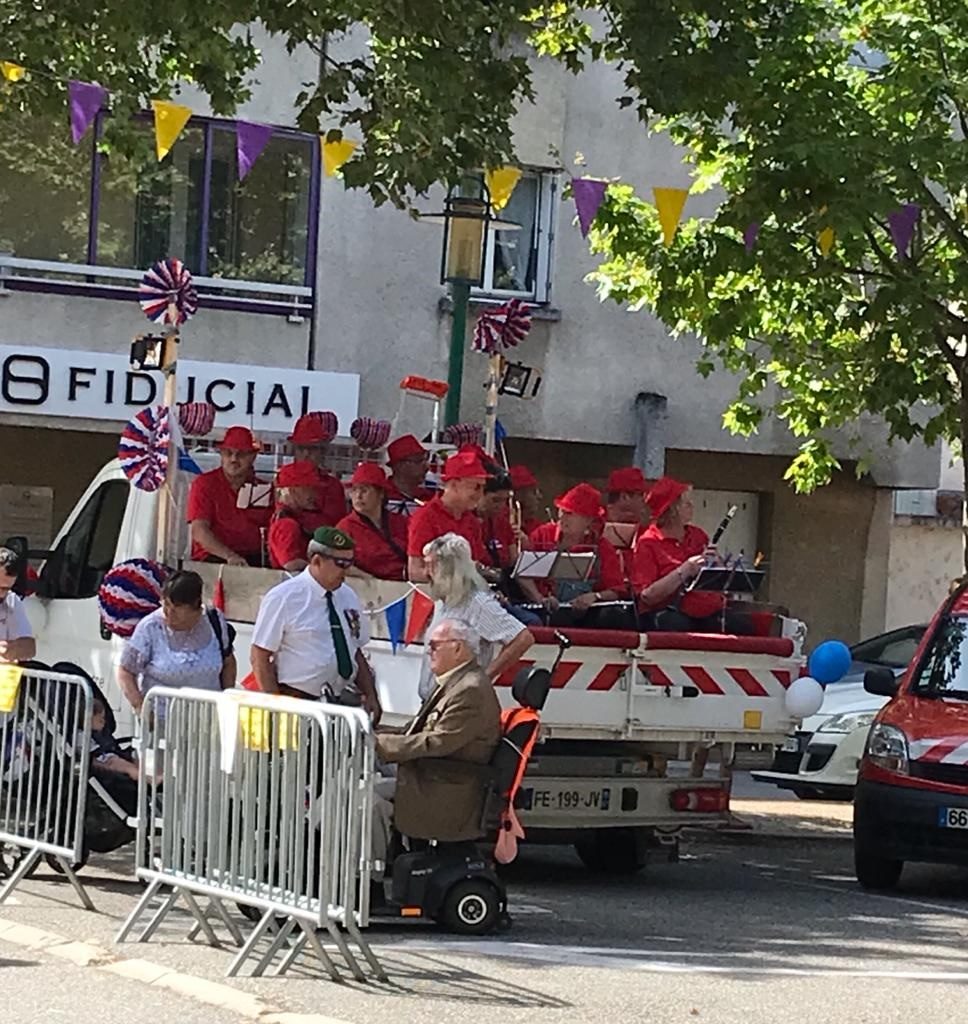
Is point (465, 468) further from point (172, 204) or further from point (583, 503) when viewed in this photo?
point (172, 204)

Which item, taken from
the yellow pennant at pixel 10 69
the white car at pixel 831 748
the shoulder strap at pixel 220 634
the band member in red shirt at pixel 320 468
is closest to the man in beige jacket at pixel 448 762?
the shoulder strap at pixel 220 634

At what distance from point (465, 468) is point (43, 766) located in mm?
2701

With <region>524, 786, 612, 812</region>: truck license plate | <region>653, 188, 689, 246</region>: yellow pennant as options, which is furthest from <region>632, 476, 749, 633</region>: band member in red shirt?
<region>653, 188, 689, 246</region>: yellow pennant

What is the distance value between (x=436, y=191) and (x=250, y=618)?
10301 mm

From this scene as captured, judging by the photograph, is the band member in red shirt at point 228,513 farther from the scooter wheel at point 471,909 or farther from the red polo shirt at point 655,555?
the scooter wheel at point 471,909

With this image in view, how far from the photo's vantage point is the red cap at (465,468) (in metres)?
12.4

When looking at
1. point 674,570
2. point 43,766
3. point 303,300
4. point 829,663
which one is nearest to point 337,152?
point 674,570

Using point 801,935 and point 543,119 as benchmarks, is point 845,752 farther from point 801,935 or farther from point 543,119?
point 543,119

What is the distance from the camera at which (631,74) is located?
14156 mm

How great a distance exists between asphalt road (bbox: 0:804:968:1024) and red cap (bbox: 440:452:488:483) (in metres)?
2.21

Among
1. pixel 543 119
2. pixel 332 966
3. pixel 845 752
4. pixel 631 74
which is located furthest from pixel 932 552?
pixel 332 966

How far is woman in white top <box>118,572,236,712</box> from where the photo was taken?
38.8 feet

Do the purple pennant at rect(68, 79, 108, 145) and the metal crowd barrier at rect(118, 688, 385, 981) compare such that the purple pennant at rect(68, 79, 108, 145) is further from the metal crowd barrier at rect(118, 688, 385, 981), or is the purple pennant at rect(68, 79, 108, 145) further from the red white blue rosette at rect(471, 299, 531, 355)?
the metal crowd barrier at rect(118, 688, 385, 981)

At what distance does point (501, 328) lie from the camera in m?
16.5
